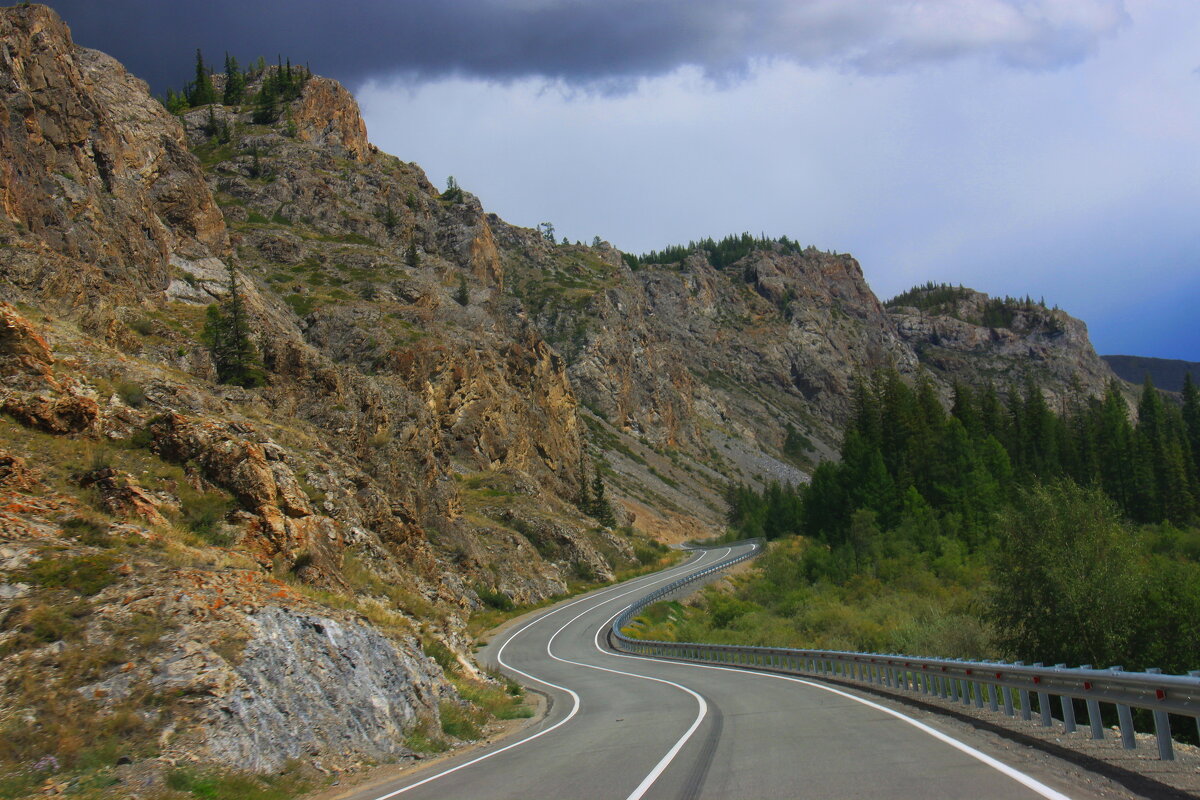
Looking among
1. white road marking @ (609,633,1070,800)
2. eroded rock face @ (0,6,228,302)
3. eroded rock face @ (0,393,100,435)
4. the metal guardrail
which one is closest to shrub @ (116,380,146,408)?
eroded rock face @ (0,393,100,435)

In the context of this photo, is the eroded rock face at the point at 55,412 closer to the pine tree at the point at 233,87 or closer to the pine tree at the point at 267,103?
the pine tree at the point at 267,103

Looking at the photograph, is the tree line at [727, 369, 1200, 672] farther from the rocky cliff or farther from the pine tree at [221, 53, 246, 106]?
the pine tree at [221, 53, 246, 106]

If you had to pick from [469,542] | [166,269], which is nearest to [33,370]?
[469,542]

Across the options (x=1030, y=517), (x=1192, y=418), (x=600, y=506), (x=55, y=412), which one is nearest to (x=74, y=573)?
(x=55, y=412)

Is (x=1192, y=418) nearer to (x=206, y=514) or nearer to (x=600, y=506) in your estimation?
(x=600, y=506)

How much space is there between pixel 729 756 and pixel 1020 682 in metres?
4.77

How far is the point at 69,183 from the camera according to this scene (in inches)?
1844

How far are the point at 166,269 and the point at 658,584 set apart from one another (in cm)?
4324

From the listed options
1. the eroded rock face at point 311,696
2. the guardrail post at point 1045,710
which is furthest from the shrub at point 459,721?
the guardrail post at point 1045,710

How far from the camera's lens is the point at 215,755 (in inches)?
386

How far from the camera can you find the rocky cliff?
35.9ft

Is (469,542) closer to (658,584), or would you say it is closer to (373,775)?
(658,584)

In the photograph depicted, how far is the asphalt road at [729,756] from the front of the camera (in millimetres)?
7902

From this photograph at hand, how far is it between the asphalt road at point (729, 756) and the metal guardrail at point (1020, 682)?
1.17 metres
